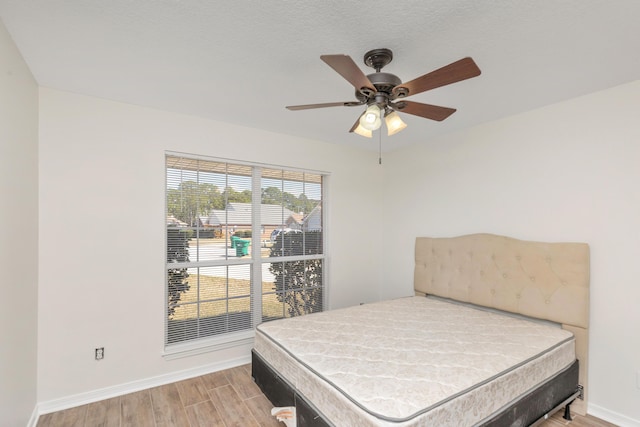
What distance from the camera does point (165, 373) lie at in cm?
282

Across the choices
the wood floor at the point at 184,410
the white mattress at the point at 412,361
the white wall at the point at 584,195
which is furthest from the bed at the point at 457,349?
the wood floor at the point at 184,410

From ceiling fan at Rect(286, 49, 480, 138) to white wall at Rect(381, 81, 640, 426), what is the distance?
4.65 ft

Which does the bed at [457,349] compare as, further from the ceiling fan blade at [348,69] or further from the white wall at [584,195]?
the ceiling fan blade at [348,69]

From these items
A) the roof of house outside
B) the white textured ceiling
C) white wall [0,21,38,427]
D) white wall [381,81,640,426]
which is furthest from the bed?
white wall [0,21,38,427]

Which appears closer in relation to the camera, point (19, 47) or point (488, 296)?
point (19, 47)

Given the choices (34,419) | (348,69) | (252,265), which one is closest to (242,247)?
(252,265)

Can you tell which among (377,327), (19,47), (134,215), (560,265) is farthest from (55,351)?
(560,265)

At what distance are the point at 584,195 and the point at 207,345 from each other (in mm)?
3603

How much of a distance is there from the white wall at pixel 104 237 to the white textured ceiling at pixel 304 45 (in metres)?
0.29

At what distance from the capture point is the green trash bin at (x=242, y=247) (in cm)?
334

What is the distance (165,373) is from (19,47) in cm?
268

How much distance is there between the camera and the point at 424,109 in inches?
75.7

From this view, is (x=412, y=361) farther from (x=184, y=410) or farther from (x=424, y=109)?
(x=184, y=410)

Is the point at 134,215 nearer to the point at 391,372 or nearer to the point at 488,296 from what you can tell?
the point at 391,372
